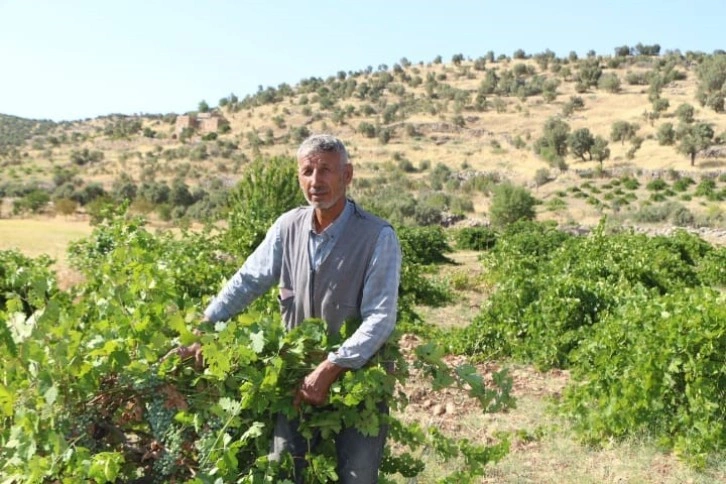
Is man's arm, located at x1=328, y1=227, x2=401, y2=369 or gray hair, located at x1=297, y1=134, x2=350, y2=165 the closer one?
man's arm, located at x1=328, y1=227, x2=401, y2=369

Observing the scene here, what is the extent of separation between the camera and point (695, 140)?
43688 mm

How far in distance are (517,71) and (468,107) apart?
44.2 feet

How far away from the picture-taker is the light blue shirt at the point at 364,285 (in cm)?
256

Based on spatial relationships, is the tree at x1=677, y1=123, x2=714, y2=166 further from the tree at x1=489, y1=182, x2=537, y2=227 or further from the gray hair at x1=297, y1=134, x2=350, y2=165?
the gray hair at x1=297, y1=134, x2=350, y2=165

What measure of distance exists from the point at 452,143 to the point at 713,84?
21.6m

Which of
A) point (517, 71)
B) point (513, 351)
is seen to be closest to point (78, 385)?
point (513, 351)

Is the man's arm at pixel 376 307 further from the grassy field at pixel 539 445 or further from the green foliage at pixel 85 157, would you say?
the green foliage at pixel 85 157

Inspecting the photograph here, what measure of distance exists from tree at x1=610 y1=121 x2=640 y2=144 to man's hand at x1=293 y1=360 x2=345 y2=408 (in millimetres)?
51267

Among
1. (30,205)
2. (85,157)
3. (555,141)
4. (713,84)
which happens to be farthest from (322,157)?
(713,84)

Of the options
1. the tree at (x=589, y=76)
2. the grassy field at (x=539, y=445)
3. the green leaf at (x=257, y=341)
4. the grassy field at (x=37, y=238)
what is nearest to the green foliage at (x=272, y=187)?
the grassy field at (x=37, y=238)

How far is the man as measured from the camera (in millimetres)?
2594

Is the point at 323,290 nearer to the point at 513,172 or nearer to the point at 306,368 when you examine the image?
the point at 306,368

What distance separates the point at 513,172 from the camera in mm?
47969

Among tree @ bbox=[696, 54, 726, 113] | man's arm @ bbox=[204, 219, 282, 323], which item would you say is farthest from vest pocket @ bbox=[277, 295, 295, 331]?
tree @ bbox=[696, 54, 726, 113]
